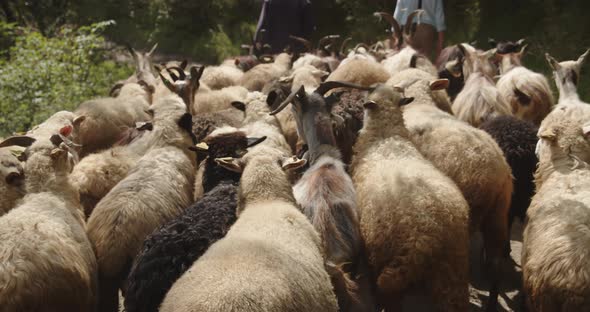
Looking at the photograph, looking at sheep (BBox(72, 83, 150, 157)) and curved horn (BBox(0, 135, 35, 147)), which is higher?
curved horn (BBox(0, 135, 35, 147))

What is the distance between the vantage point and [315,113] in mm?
5055

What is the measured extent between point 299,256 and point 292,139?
295 centimetres

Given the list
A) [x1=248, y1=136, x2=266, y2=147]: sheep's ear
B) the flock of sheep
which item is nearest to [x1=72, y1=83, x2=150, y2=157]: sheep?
the flock of sheep

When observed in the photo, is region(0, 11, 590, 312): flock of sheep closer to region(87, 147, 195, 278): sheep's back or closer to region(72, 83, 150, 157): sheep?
region(87, 147, 195, 278): sheep's back

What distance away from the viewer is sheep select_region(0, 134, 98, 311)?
324 centimetres

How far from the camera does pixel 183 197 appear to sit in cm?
461

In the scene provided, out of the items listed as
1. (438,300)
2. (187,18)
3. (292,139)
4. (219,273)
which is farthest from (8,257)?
(187,18)

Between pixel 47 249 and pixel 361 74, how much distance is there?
156 inches

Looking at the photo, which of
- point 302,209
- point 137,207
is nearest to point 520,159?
point 302,209

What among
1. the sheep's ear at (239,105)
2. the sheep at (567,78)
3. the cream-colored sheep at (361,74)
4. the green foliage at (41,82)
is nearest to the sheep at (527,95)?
the sheep at (567,78)

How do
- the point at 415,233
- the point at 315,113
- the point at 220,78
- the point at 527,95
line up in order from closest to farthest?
1. the point at 415,233
2. the point at 315,113
3. the point at 527,95
4. the point at 220,78

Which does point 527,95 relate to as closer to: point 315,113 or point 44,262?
point 315,113

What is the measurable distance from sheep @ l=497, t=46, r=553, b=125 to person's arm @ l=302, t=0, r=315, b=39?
16.0 feet

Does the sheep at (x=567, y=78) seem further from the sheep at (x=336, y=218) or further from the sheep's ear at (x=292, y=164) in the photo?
the sheep's ear at (x=292, y=164)
